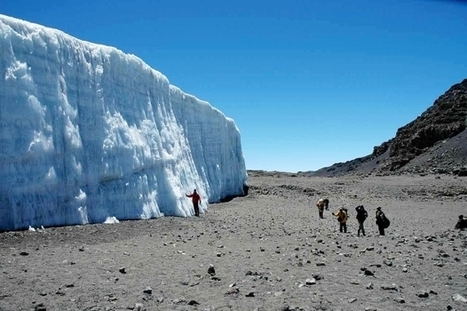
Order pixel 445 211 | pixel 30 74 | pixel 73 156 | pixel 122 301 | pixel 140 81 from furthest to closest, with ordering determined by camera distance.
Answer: pixel 445 211 < pixel 140 81 < pixel 73 156 < pixel 30 74 < pixel 122 301

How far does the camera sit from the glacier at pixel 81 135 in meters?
11.9

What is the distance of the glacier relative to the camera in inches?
469

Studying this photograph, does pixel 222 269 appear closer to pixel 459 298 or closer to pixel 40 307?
pixel 40 307

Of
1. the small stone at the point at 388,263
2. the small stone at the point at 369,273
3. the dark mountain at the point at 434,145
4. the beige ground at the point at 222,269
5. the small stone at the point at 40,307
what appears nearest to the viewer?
the small stone at the point at 40,307

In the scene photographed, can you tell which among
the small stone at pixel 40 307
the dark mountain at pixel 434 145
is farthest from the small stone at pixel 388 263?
the dark mountain at pixel 434 145

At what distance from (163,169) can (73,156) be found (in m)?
5.96

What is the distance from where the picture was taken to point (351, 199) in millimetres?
35625

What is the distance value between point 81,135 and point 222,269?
8.07 meters

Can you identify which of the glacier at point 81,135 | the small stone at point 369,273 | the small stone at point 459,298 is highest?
the glacier at point 81,135

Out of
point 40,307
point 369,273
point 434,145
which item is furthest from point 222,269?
point 434,145

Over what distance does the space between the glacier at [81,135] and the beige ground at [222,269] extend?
115 cm

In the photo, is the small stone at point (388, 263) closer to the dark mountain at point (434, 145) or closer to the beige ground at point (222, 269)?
the beige ground at point (222, 269)

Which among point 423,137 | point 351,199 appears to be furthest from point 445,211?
point 423,137

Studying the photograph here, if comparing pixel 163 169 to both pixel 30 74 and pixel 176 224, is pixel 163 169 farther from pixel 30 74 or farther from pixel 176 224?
pixel 30 74
